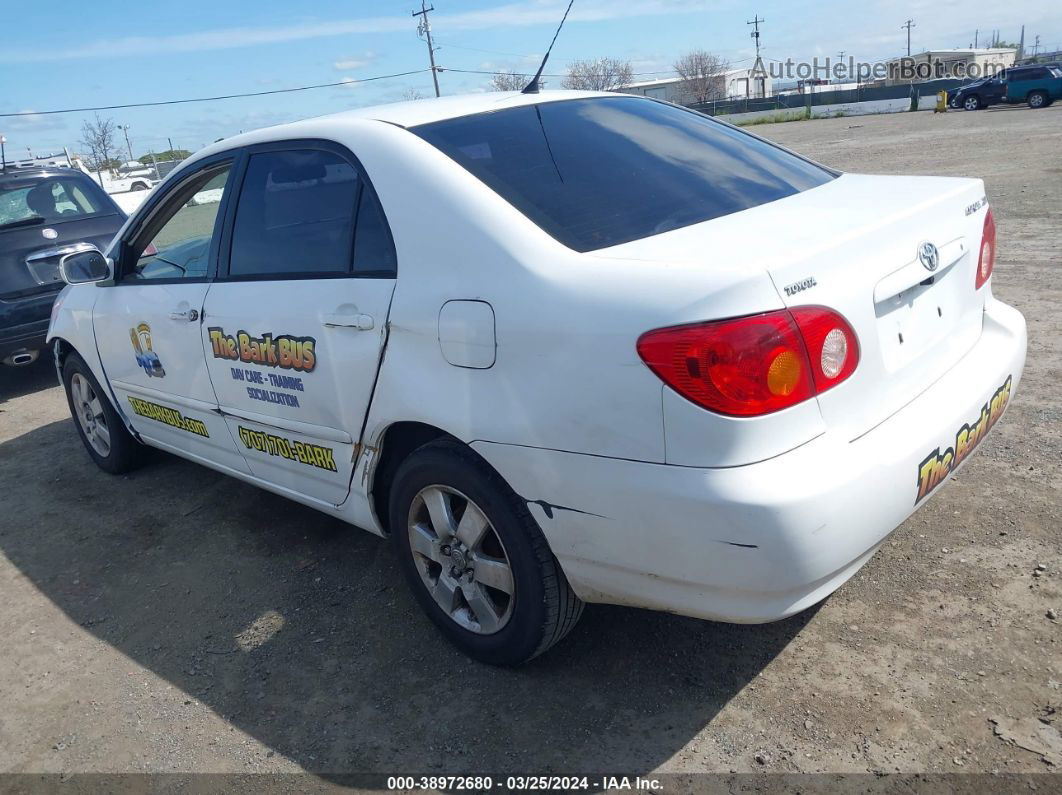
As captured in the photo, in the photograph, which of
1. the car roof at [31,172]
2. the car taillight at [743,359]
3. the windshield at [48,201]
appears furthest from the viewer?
the car roof at [31,172]

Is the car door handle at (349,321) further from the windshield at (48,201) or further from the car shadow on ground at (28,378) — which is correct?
the windshield at (48,201)

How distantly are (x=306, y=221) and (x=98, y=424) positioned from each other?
2598mm

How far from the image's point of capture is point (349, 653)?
2.99m

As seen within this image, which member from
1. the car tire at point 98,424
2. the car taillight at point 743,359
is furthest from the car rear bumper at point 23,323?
the car taillight at point 743,359

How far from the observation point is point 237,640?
317 cm

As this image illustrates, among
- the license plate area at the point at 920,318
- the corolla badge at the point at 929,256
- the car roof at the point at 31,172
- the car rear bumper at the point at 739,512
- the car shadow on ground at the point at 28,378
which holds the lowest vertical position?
the car shadow on ground at the point at 28,378

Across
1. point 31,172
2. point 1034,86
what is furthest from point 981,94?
point 31,172

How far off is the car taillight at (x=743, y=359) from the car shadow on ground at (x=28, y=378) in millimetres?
6838

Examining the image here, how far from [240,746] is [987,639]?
230cm

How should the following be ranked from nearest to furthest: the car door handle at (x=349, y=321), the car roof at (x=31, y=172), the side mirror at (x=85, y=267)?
the car door handle at (x=349, y=321) → the side mirror at (x=85, y=267) → the car roof at (x=31, y=172)

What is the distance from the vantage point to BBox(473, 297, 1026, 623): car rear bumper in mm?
1993

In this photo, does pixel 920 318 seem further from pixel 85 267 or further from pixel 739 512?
pixel 85 267

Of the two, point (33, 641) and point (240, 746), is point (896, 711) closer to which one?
point (240, 746)

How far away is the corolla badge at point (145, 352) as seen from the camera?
395 centimetres
